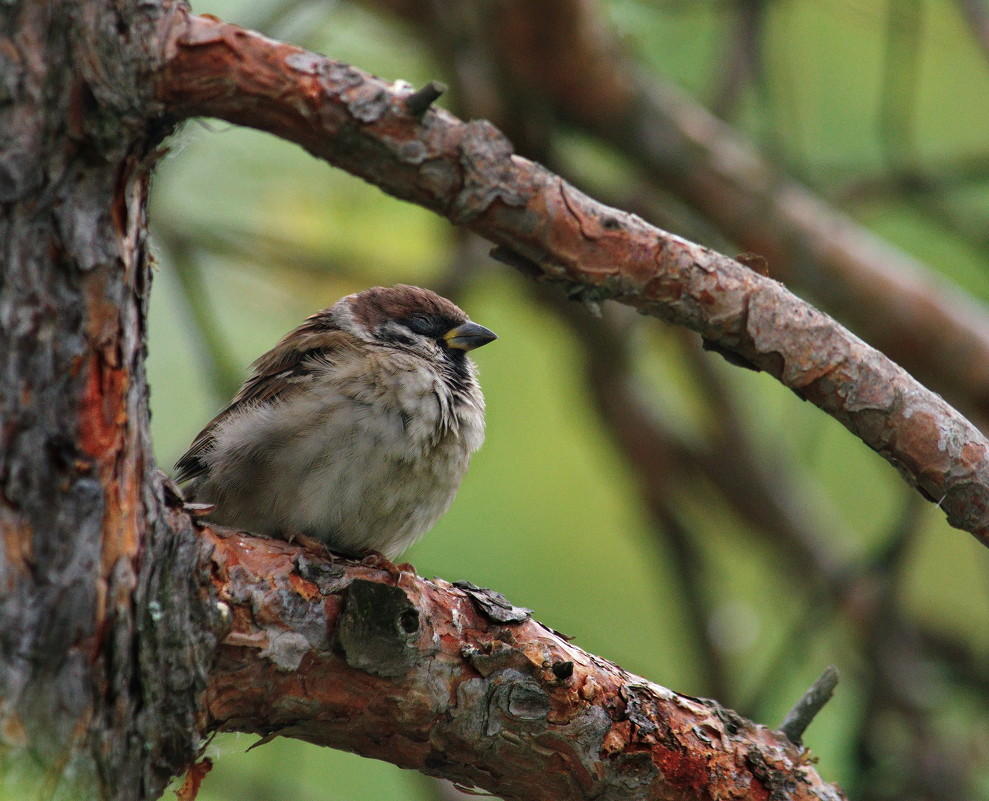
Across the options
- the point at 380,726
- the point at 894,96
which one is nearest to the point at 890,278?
the point at 894,96

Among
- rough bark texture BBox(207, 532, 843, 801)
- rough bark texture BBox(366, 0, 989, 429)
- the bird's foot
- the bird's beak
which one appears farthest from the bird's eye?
rough bark texture BBox(207, 532, 843, 801)

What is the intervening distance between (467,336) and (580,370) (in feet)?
5.34

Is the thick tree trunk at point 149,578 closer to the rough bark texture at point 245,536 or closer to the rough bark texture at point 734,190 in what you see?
the rough bark texture at point 245,536

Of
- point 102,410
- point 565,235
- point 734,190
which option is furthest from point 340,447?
point 734,190

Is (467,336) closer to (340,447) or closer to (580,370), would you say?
(340,447)

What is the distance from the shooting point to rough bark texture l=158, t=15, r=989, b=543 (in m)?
1.72

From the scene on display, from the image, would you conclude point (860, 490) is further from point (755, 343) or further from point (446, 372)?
point (755, 343)

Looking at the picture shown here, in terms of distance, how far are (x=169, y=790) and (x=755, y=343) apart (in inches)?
52.3

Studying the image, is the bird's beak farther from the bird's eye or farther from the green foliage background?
the green foliage background

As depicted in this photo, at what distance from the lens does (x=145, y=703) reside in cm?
170

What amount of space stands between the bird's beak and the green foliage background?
1.24 m

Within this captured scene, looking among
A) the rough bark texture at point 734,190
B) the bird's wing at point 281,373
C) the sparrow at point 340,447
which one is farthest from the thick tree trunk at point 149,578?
the rough bark texture at point 734,190

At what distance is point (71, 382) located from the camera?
1571mm

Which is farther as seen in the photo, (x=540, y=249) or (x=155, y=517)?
(x=540, y=249)
